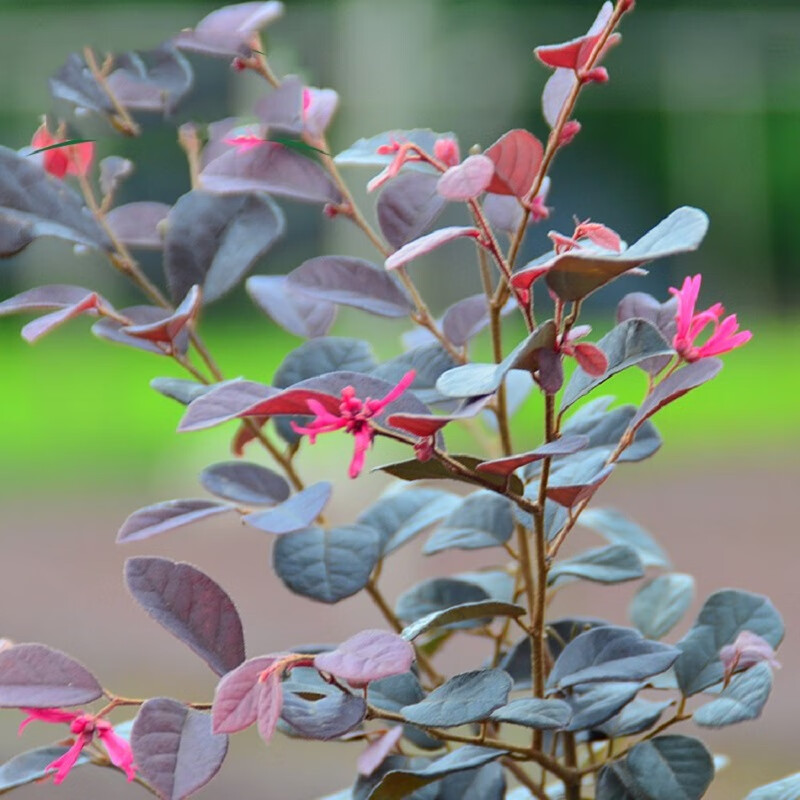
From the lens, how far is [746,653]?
40cm

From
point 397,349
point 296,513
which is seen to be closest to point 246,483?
point 296,513

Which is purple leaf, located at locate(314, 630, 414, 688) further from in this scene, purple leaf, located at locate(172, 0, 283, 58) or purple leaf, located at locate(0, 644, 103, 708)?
purple leaf, located at locate(172, 0, 283, 58)

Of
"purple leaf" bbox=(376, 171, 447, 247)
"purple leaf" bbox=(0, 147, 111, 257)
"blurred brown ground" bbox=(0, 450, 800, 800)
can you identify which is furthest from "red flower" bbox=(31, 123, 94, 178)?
"blurred brown ground" bbox=(0, 450, 800, 800)

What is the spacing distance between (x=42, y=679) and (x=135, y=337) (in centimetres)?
14

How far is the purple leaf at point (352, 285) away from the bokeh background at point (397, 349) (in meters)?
1.23

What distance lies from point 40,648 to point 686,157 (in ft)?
12.9

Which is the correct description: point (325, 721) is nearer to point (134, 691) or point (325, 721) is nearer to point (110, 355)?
point (134, 691)

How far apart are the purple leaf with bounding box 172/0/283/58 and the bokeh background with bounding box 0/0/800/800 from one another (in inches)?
45.5

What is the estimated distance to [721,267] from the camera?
422 centimetres

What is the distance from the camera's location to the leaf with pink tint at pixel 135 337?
1.43ft

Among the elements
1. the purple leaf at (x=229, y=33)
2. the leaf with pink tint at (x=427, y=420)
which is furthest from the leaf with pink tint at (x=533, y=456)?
the purple leaf at (x=229, y=33)

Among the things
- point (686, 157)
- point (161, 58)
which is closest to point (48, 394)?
point (686, 157)

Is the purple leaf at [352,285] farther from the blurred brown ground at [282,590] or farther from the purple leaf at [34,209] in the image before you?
the blurred brown ground at [282,590]

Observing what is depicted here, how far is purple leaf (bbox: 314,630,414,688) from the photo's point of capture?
1.03ft
